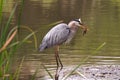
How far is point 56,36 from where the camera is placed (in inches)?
370

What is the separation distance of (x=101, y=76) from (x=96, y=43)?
4.57 m

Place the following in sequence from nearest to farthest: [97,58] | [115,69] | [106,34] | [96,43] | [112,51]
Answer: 1. [115,69]
2. [97,58]
3. [112,51]
4. [96,43]
5. [106,34]

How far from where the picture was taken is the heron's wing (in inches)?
368

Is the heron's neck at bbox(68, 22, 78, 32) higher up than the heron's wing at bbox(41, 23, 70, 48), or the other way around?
the heron's neck at bbox(68, 22, 78, 32)

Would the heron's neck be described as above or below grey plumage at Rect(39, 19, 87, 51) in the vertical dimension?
above

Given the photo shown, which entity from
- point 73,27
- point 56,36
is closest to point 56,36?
point 56,36

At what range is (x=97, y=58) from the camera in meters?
11.2

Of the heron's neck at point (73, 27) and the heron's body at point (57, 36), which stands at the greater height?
the heron's neck at point (73, 27)

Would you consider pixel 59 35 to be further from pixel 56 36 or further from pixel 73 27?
pixel 73 27

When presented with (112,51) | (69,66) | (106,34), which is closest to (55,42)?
(69,66)

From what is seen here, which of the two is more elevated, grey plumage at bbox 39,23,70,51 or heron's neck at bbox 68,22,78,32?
heron's neck at bbox 68,22,78,32

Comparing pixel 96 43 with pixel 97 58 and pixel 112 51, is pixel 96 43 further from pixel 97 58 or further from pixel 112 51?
pixel 97 58

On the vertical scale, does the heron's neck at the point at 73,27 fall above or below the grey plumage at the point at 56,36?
above

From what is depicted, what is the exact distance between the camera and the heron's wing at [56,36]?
9.36m
